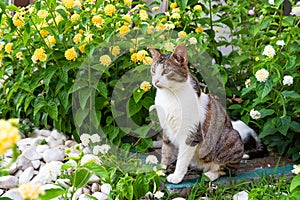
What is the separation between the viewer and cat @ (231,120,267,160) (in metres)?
2.51

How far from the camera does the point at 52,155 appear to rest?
7.50ft

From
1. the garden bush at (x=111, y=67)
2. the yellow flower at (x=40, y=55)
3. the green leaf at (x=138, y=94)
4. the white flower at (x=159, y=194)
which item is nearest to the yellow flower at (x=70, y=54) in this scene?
the garden bush at (x=111, y=67)

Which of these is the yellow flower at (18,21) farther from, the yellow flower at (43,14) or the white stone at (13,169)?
the white stone at (13,169)

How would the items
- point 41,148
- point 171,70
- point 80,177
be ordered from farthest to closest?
point 41,148
point 171,70
point 80,177

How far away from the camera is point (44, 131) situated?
260 cm

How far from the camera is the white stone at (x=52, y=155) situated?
2.28 metres

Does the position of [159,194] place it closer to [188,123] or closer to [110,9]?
[188,123]

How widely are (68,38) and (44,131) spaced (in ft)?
1.96

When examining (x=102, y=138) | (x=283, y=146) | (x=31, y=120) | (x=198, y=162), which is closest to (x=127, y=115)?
(x=102, y=138)

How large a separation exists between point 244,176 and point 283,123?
1.34ft

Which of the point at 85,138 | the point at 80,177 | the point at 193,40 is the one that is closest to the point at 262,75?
the point at 193,40

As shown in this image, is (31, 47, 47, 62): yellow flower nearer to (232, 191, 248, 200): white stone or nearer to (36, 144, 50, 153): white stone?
(36, 144, 50, 153): white stone

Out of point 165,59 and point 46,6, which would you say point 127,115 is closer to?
point 165,59

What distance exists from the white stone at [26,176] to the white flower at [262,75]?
1.23m
